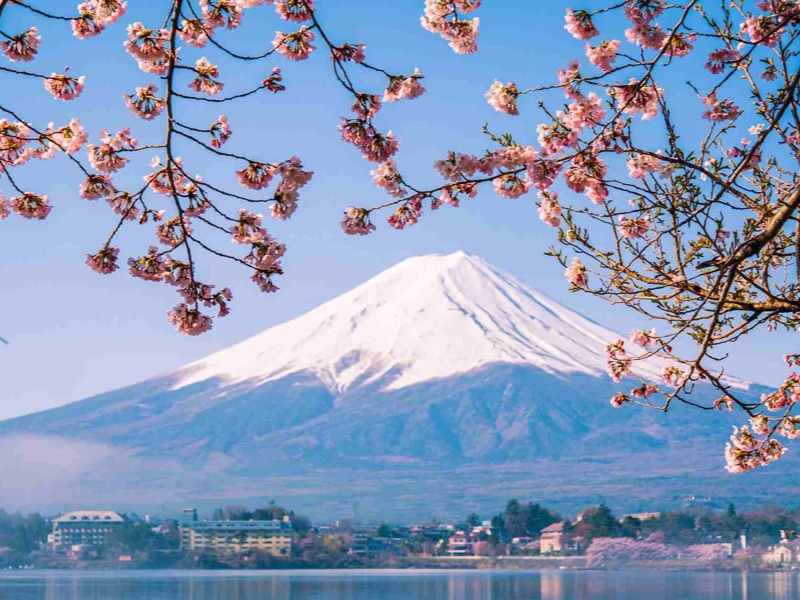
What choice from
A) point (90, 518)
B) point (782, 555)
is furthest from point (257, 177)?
point (90, 518)

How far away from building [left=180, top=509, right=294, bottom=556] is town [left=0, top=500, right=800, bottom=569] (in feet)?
0.27

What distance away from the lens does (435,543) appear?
12150 cm

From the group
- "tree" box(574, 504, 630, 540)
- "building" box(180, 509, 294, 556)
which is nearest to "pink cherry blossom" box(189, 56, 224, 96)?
"tree" box(574, 504, 630, 540)

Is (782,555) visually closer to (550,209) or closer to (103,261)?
(550,209)

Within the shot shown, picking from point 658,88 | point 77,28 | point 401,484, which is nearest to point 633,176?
point 658,88

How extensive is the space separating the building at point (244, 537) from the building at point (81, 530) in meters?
14.9

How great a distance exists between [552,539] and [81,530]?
46.0 m

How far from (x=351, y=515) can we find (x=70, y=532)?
136 feet

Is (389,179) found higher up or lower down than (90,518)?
higher up

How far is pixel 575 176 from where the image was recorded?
6281 mm

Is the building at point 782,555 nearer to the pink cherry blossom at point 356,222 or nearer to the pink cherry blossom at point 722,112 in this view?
the pink cherry blossom at point 722,112

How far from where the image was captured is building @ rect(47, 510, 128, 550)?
133250 mm

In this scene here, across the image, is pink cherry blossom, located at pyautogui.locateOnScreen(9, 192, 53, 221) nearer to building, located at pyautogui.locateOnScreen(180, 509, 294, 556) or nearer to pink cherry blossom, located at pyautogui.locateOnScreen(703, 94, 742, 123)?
pink cherry blossom, located at pyautogui.locateOnScreen(703, 94, 742, 123)

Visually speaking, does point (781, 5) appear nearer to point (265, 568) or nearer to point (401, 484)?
point (265, 568)
